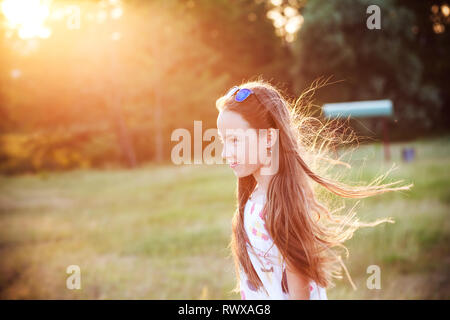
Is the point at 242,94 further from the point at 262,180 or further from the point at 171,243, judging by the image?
the point at 171,243

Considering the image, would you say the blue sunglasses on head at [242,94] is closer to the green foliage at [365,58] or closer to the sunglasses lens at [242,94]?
the sunglasses lens at [242,94]

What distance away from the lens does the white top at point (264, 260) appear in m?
1.66

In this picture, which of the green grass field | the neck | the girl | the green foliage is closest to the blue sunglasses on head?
the girl

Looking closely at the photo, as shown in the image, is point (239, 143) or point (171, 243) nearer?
point (239, 143)

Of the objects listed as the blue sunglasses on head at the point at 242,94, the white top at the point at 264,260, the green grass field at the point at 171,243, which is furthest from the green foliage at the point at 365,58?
the white top at the point at 264,260

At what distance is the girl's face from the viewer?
1687 mm

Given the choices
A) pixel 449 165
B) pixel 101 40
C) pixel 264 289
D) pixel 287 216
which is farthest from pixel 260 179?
pixel 101 40

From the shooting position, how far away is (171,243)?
5125mm

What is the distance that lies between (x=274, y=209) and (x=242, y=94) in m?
0.50

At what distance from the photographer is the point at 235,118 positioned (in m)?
1.71

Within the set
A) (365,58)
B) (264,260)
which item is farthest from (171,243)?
(365,58)

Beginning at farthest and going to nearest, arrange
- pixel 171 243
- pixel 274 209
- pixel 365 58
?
pixel 365 58, pixel 171 243, pixel 274 209

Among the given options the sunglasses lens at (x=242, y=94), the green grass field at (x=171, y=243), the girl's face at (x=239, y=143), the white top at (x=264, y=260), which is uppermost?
the sunglasses lens at (x=242, y=94)

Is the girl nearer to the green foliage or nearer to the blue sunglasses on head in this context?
the blue sunglasses on head
